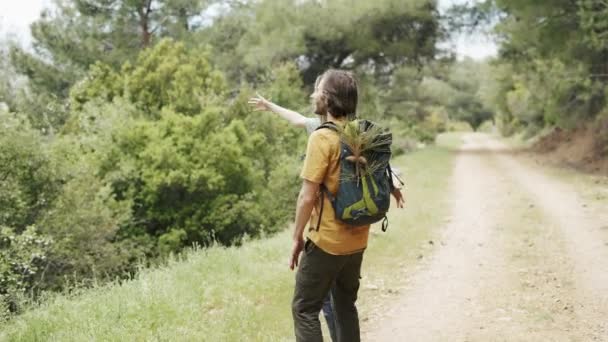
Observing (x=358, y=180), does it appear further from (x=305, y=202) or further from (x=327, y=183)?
(x=305, y=202)

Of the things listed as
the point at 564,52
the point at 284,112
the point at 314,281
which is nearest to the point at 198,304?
the point at 284,112

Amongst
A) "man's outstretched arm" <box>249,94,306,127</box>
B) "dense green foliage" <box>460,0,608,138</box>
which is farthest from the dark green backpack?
"dense green foliage" <box>460,0,608,138</box>

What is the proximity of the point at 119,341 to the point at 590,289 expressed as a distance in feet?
16.0


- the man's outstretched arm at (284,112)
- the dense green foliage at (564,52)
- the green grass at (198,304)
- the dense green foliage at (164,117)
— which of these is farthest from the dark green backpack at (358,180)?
the dense green foliage at (564,52)

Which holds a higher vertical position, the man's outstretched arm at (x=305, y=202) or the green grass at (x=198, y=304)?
the man's outstretched arm at (x=305, y=202)

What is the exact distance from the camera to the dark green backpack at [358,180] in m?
3.24

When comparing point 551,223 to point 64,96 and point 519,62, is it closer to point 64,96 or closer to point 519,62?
point 519,62

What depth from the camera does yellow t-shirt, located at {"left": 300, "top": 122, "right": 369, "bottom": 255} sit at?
Answer: 3.23m

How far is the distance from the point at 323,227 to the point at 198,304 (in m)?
2.79

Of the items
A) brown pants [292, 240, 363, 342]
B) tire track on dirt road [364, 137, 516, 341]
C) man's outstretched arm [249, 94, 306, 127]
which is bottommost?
tire track on dirt road [364, 137, 516, 341]

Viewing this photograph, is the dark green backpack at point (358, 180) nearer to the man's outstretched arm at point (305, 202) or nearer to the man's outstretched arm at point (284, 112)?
the man's outstretched arm at point (305, 202)

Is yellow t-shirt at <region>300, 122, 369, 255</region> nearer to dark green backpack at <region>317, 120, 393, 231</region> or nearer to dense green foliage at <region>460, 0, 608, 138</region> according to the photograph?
dark green backpack at <region>317, 120, 393, 231</region>

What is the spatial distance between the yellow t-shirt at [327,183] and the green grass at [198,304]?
180 cm

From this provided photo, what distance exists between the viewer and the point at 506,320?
17.5ft
